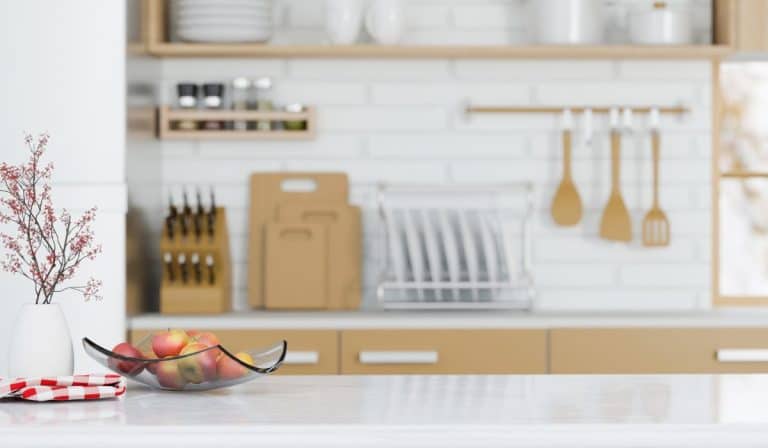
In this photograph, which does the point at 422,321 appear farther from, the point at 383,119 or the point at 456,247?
the point at 383,119

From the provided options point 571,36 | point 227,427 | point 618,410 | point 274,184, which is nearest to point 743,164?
point 571,36

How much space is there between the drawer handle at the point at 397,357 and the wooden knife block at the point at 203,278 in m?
0.58

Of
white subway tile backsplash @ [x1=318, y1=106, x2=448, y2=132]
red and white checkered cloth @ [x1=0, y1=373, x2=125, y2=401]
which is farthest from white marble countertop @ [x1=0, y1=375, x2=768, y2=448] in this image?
white subway tile backsplash @ [x1=318, y1=106, x2=448, y2=132]

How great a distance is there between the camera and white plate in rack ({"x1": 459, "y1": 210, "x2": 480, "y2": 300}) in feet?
14.0

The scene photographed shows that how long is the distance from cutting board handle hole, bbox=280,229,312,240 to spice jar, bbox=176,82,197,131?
0.49 m

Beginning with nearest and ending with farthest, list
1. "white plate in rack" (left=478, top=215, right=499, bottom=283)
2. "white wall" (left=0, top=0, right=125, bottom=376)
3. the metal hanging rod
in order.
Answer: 1. "white wall" (left=0, top=0, right=125, bottom=376)
2. "white plate in rack" (left=478, top=215, right=499, bottom=283)
3. the metal hanging rod

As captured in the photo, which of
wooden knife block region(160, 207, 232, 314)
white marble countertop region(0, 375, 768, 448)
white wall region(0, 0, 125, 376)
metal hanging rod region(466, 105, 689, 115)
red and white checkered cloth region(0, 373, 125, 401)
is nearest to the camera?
white marble countertop region(0, 375, 768, 448)

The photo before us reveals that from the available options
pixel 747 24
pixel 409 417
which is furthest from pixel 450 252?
pixel 409 417

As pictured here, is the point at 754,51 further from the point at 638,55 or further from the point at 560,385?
the point at 560,385

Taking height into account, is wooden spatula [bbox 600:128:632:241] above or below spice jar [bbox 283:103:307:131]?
below

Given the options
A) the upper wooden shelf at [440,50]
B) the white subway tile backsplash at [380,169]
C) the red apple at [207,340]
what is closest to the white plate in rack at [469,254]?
the white subway tile backsplash at [380,169]

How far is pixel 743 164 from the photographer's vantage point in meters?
4.64

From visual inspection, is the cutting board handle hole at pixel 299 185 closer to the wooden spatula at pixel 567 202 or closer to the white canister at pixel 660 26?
the wooden spatula at pixel 567 202

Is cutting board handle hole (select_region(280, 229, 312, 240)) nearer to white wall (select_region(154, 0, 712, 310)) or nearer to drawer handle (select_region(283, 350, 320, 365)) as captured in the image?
white wall (select_region(154, 0, 712, 310))
